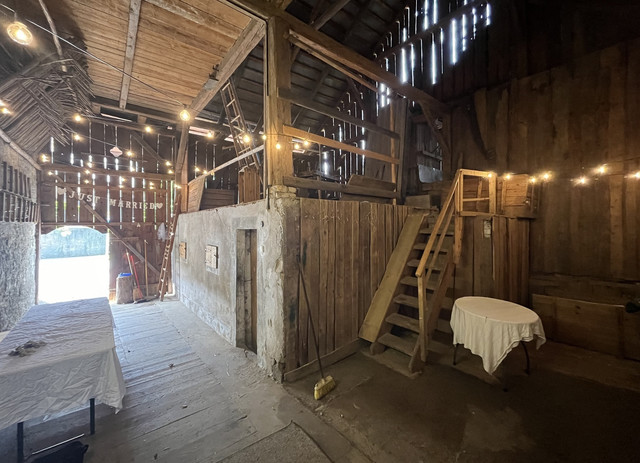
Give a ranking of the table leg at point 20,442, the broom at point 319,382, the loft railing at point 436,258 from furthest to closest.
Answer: the loft railing at point 436,258 → the broom at point 319,382 → the table leg at point 20,442

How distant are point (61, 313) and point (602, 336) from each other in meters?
8.28

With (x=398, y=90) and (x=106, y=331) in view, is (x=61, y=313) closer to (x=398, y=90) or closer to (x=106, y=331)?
(x=106, y=331)

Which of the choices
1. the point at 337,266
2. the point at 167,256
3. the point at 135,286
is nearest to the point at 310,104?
the point at 337,266

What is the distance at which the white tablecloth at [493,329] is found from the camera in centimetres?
309

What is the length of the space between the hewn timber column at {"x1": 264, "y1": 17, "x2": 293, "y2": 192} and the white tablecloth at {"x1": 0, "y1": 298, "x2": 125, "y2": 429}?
271 cm

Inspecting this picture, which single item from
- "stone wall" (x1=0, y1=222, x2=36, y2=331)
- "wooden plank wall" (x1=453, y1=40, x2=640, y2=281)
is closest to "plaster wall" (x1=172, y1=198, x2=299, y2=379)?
"stone wall" (x1=0, y1=222, x2=36, y2=331)

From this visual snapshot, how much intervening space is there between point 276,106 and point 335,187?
1.55 metres

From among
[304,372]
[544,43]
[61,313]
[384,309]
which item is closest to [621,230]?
[544,43]

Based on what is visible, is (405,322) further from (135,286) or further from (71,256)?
(71,256)

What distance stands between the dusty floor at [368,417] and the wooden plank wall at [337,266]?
0.52 metres

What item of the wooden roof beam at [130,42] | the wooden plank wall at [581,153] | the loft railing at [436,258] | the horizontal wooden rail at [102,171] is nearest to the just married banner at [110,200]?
the horizontal wooden rail at [102,171]

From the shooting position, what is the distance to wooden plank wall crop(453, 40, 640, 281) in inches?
177

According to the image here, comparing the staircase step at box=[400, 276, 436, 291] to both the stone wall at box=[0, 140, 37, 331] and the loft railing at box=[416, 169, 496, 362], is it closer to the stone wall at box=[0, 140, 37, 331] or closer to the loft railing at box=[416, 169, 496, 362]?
the loft railing at box=[416, 169, 496, 362]

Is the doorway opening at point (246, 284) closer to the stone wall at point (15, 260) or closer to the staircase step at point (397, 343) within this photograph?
the staircase step at point (397, 343)
